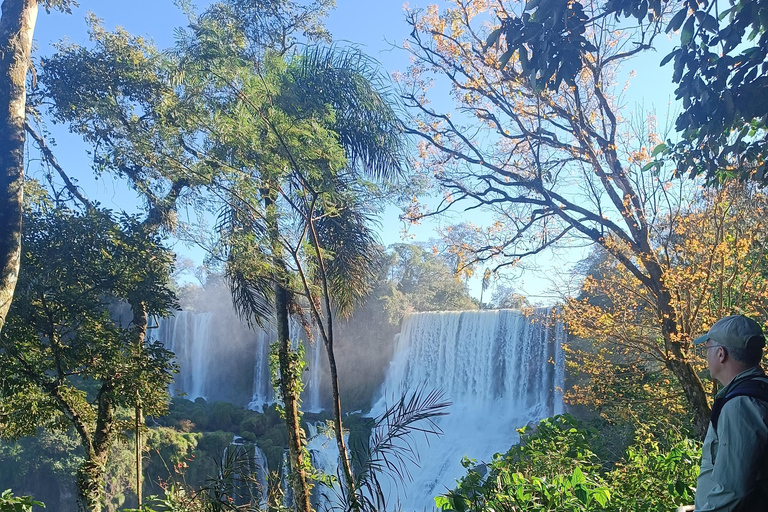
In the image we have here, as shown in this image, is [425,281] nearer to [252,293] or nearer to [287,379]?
[252,293]

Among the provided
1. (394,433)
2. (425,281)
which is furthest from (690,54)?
(425,281)

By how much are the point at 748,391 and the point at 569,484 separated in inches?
39.6

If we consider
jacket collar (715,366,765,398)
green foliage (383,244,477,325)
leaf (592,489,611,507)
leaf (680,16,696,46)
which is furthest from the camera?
green foliage (383,244,477,325)

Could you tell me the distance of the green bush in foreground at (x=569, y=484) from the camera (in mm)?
→ 2146

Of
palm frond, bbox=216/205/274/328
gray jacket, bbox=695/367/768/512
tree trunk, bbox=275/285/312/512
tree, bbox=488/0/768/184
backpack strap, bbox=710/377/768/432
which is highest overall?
tree, bbox=488/0/768/184

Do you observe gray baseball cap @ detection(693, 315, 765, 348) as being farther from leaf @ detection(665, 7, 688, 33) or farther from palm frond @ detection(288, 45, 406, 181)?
palm frond @ detection(288, 45, 406, 181)

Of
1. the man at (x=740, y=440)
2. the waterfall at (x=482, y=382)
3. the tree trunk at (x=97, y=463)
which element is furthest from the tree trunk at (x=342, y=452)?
the waterfall at (x=482, y=382)

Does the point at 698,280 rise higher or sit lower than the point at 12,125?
lower

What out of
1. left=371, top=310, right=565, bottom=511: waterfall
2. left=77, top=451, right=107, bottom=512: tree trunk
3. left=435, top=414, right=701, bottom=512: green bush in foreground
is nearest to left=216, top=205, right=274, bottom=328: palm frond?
left=77, top=451, right=107, bottom=512: tree trunk

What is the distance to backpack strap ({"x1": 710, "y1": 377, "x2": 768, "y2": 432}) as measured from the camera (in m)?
1.37

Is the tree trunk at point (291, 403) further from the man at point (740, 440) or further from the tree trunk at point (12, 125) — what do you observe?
the man at point (740, 440)

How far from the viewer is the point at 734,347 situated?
5.06 ft

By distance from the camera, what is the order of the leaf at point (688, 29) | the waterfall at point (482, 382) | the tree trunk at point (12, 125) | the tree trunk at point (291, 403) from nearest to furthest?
1. the leaf at point (688, 29)
2. the tree trunk at point (12, 125)
3. the tree trunk at point (291, 403)
4. the waterfall at point (482, 382)

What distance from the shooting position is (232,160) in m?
4.50
